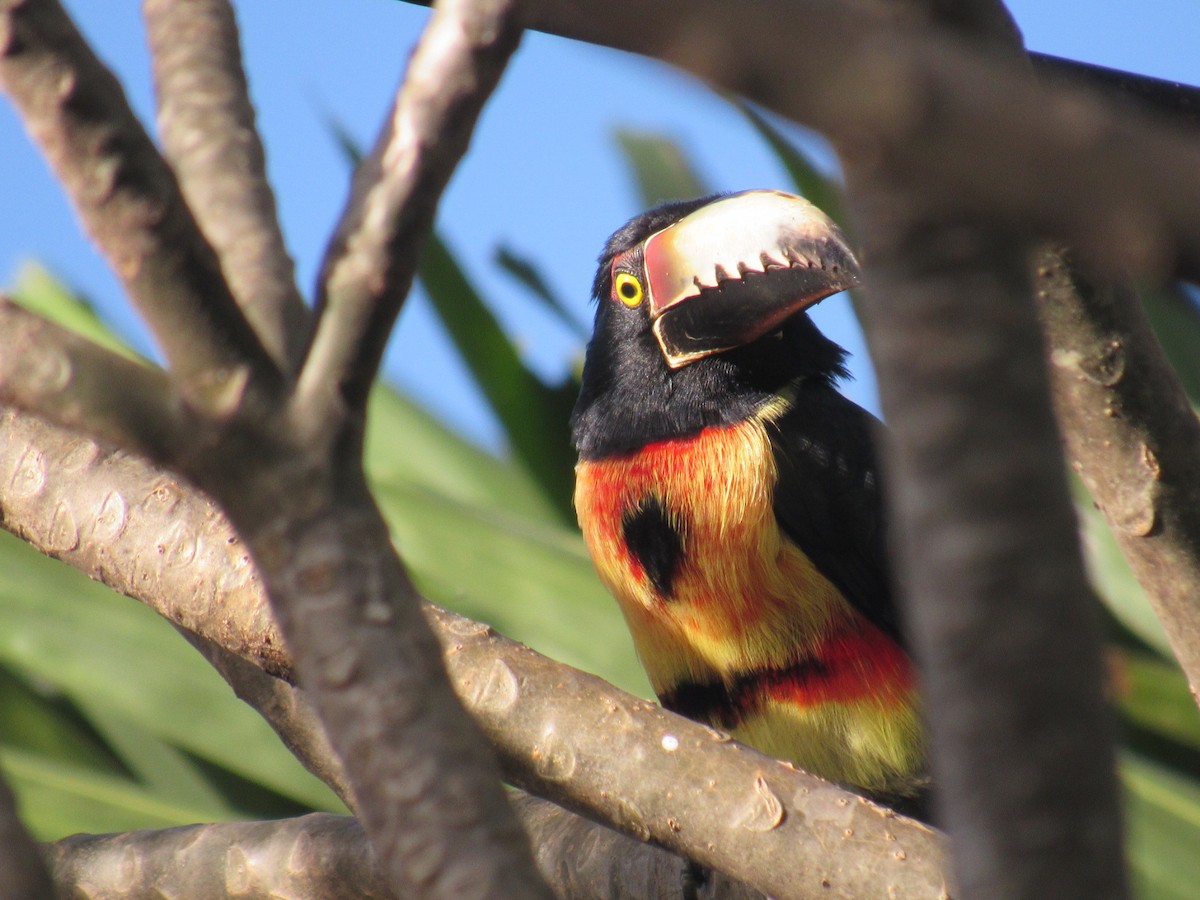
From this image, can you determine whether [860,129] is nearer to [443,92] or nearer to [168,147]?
[443,92]

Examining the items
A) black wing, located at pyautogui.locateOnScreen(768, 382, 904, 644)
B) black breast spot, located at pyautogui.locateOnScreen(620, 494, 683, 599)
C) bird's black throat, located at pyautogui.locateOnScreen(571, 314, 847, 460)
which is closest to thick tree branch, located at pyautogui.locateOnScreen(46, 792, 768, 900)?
black breast spot, located at pyautogui.locateOnScreen(620, 494, 683, 599)

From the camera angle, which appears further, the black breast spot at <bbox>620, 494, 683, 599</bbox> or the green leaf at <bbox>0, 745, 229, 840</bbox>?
the green leaf at <bbox>0, 745, 229, 840</bbox>

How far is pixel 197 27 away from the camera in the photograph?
1.02 meters

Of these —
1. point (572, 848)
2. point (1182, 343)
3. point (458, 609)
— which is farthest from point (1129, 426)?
point (1182, 343)

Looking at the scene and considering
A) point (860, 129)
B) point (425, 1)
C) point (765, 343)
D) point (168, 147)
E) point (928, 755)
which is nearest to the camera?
point (860, 129)

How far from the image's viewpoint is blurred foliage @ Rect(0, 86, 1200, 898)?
12.9 feet

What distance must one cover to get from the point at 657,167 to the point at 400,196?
4.84 m

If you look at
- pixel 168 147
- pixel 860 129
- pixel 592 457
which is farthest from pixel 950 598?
pixel 592 457

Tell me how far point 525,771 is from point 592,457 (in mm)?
1136

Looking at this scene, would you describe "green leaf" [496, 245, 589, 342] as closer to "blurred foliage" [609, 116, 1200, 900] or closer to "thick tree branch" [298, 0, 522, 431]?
"blurred foliage" [609, 116, 1200, 900]

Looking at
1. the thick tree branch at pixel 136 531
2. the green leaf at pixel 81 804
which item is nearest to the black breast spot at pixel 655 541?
the thick tree branch at pixel 136 531

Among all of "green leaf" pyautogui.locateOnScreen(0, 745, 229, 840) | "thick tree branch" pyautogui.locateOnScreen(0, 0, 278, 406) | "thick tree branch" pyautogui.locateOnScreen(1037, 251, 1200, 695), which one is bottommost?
"green leaf" pyautogui.locateOnScreen(0, 745, 229, 840)

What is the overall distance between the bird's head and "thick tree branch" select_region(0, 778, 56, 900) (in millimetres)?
1911

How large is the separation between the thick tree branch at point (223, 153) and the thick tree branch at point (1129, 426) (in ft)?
3.32
